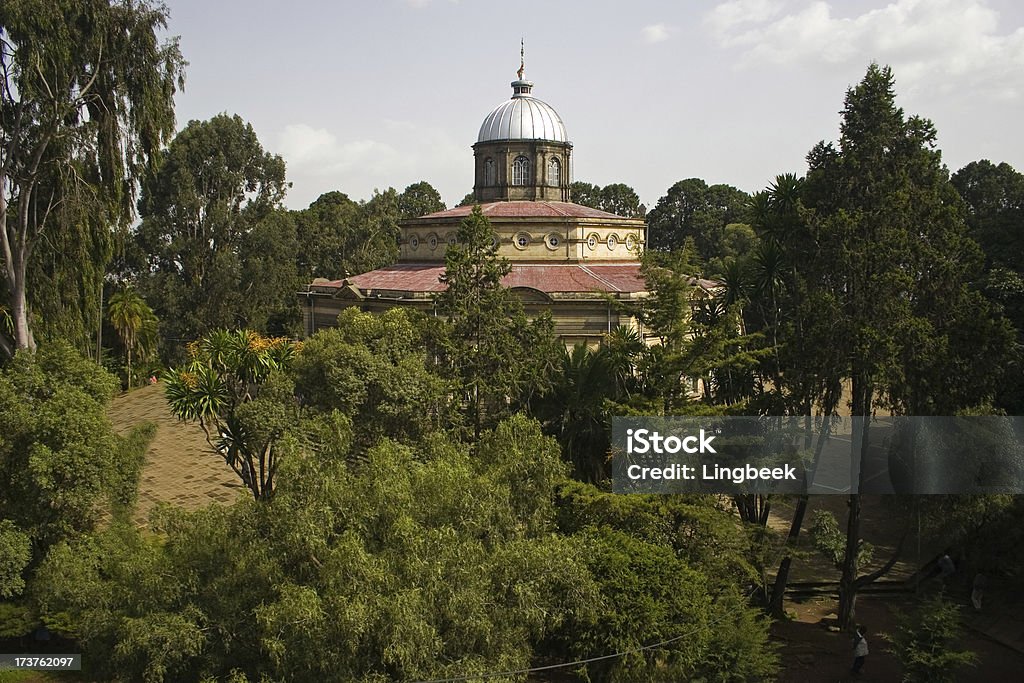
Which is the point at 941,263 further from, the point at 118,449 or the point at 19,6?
the point at 19,6

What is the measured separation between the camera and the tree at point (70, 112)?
25016mm

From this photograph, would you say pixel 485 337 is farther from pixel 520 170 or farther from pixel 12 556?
pixel 520 170

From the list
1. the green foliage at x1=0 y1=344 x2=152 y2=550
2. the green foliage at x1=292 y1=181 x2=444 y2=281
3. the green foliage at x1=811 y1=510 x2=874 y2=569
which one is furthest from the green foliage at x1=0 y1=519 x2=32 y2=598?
the green foliage at x1=292 y1=181 x2=444 y2=281

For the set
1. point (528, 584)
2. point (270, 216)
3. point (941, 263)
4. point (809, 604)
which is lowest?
point (809, 604)

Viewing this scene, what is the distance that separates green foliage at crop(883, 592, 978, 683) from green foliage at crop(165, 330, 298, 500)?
1277 cm

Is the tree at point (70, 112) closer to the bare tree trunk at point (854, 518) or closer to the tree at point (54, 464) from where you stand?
the tree at point (54, 464)

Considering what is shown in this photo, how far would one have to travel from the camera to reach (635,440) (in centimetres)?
1908

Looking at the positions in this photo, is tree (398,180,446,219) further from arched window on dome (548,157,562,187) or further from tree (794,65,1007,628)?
tree (794,65,1007,628)

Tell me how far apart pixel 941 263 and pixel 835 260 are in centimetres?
230

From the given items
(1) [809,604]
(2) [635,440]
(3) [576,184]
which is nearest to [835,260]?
(2) [635,440]

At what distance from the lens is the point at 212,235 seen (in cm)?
5225

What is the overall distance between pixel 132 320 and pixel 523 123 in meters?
23.3

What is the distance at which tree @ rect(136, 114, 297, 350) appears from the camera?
51.1m

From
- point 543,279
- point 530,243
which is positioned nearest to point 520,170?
point 530,243
